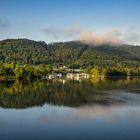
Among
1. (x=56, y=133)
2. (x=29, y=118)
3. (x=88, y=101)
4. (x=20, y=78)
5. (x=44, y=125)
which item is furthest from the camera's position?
(x=20, y=78)

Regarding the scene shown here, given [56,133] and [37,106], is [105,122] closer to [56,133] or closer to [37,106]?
[56,133]

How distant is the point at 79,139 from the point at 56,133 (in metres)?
2.30

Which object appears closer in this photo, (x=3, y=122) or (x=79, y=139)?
(x=79, y=139)

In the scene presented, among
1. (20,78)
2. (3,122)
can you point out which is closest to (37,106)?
(3,122)

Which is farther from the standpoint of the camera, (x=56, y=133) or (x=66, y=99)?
(x=66, y=99)

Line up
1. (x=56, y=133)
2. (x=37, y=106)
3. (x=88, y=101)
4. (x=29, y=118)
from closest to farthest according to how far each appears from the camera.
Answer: (x=56, y=133) < (x=29, y=118) < (x=37, y=106) < (x=88, y=101)

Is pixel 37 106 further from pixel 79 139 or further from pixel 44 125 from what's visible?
pixel 79 139

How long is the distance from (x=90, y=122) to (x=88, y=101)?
14.2m

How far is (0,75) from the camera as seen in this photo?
8344 centimetres

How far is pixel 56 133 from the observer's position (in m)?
23.3

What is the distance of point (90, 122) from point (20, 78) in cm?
5760

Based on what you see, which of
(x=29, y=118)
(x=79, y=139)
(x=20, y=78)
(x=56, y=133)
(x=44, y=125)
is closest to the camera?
(x=79, y=139)

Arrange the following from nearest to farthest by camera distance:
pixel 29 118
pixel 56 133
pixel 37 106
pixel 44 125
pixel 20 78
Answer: pixel 56 133 < pixel 44 125 < pixel 29 118 < pixel 37 106 < pixel 20 78

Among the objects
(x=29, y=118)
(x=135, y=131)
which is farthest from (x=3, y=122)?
(x=135, y=131)
